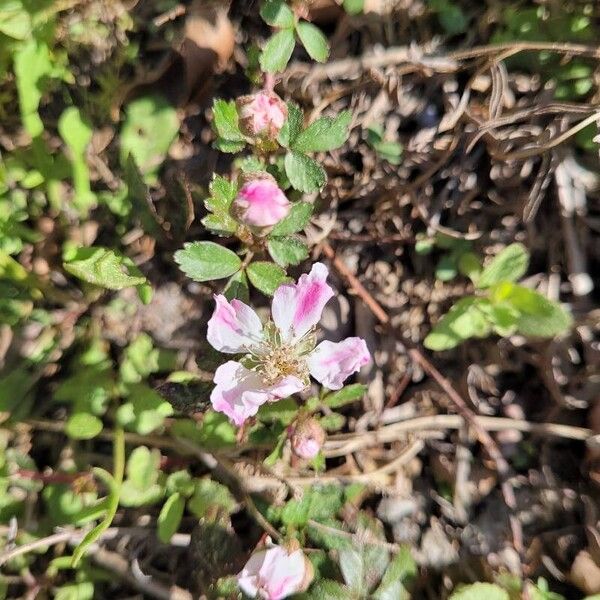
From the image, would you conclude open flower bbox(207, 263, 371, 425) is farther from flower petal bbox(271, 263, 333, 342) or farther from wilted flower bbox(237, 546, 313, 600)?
wilted flower bbox(237, 546, 313, 600)

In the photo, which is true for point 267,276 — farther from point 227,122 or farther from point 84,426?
point 84,426

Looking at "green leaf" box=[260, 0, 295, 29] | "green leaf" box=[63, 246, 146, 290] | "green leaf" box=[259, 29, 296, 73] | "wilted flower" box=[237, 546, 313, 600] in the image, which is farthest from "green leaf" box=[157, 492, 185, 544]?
"green leaf" box=[260, 0, 295, 29]

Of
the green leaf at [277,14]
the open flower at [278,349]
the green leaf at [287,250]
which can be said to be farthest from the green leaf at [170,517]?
the green leaf at [277,14]

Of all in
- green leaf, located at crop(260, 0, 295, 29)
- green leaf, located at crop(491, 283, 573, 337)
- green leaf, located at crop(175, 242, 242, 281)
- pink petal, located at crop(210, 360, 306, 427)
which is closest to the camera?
pink petal, located at crop(210, 360, 306, 427)

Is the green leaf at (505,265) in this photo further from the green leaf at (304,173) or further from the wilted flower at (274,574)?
the wilted flower at (274,574)

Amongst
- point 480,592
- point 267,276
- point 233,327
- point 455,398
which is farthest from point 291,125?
point 480,592

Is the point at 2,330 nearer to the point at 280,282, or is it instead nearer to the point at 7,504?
the point at 7,504
